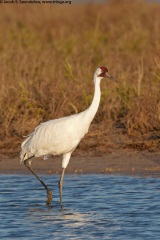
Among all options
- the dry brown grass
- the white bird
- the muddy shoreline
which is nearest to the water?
the muddy shoreline

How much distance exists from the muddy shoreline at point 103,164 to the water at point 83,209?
200 millimetres

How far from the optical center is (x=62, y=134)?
26.3ft

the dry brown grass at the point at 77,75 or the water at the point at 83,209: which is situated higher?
the dry brown grass at the point at 77,75

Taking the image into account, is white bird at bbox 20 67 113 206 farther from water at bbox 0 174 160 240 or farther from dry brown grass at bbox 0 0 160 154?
dry brown grass at bbox 0 0 160 154

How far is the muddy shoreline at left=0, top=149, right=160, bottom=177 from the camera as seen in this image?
30.3ft

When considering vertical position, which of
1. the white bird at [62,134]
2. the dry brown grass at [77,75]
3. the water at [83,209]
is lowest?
the water at [83,209]

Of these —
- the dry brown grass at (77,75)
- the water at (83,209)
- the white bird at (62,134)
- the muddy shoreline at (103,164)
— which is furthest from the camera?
the dry brown grass at (77,75)

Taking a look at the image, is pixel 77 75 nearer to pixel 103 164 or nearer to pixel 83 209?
pixel 103 164

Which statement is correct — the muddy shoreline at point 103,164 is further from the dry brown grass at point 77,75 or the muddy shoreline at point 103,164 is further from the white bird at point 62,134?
the white bird at point 62,134

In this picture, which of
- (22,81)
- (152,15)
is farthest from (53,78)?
(152,15)

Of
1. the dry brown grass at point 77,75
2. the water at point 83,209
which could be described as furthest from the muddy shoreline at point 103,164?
the dry brown grass at point 77,75

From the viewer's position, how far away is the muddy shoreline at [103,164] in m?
9.23

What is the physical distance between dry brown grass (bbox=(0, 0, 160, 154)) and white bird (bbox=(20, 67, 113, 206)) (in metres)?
1.80

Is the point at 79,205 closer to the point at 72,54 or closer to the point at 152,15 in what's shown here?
the point at 72,54
